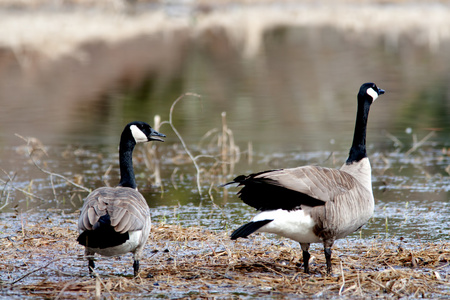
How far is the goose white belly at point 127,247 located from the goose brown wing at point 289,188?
91 cm

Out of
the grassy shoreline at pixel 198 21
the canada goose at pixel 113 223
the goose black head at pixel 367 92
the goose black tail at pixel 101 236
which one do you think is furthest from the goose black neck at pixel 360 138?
the grassy shoreline at pixel 198 21

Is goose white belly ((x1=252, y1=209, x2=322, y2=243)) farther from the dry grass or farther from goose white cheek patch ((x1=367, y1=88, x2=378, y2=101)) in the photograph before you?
goose white cheek patch ((x1=367, y1=88, x2=378, y2=101))

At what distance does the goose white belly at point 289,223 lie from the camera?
17.4 feet

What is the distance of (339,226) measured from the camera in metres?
5.57

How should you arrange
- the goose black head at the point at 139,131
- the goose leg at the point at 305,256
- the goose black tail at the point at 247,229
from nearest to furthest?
the goose black tail at the point at 247,229, the goose leg at the point at 305,256, the goose black head at the point at 139,131

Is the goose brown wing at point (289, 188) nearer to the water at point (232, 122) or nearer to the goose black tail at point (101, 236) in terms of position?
the goose black tail at point (101, 236)

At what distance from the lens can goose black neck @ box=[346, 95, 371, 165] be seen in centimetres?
627

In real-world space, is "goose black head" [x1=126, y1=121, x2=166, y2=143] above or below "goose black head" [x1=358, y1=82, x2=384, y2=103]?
below

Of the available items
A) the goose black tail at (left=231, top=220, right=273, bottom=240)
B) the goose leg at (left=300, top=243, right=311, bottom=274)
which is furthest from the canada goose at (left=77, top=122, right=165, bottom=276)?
the goose leg at (left=300, top=243, right=311, bottom=274)

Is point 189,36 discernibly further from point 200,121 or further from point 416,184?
point 416,184

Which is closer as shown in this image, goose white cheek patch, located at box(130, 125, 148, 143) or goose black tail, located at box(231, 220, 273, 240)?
goose black tail, located at box(231, 220, 273, 240)

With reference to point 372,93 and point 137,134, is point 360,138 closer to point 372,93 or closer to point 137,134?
point 372,93

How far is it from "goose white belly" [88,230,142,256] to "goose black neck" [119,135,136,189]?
0.94 meters

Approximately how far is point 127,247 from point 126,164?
1260mm
